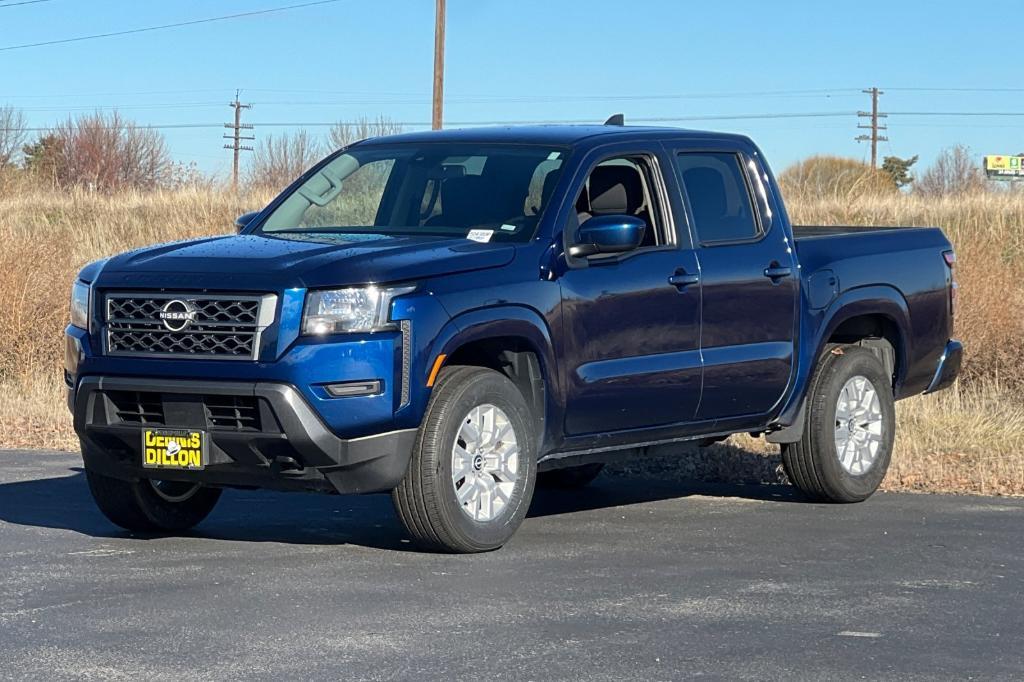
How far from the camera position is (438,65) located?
36.2m

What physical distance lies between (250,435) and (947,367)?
4971mm

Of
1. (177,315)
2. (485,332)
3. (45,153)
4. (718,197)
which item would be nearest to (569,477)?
(718,197)

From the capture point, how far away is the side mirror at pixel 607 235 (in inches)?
318

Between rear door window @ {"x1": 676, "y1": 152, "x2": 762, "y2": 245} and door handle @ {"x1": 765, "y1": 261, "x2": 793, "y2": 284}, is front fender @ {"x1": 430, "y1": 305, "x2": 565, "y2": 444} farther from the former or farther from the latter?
door handle @ {"x1": 765, "y1": 261, "x2": 793, "y2": 284}

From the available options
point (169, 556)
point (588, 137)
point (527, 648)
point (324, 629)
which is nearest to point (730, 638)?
point (527, 648)

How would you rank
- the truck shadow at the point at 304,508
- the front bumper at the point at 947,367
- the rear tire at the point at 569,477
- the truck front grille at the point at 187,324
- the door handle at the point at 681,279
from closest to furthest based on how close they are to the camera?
the truck front grille at the point at 187,324 < the truck shadow at the point at 304,508 < the door handle at the point at 681,279 < the rear tire at the point at 569,477 < the front bumper at the point at 947,367

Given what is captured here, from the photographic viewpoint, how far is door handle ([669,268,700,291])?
8.61 meters

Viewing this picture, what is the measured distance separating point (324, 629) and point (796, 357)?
4063 mm

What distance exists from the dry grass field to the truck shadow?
32.7 inches

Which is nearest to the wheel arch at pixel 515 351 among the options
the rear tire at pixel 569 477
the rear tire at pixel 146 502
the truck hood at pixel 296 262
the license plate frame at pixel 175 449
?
the truck hood at pixel 296 262

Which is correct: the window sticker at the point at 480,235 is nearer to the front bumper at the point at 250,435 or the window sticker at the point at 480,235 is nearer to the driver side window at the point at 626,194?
the driver side window at the point at 626,194

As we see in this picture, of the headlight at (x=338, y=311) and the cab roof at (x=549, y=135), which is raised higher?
the cab roof at (x=549, y=135)

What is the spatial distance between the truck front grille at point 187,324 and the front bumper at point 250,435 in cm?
15

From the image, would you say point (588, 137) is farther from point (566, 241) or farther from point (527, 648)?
point (527, 648)
